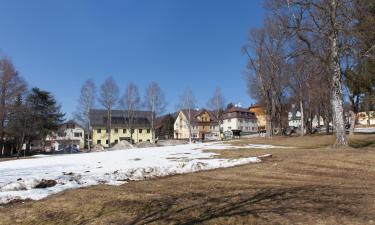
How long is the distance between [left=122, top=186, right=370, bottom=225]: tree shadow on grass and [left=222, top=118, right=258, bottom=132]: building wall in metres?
89.5

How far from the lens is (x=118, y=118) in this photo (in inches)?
3137

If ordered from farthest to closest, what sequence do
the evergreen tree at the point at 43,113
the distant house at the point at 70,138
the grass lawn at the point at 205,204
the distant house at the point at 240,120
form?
the distant house at the point at 240,120, the distant house at the point at 70,138, the evergreen tree at the point at 43,113, the grass lawn at the point at 205,204

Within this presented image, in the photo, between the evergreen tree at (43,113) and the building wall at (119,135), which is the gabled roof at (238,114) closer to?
the building wall at (119,135)

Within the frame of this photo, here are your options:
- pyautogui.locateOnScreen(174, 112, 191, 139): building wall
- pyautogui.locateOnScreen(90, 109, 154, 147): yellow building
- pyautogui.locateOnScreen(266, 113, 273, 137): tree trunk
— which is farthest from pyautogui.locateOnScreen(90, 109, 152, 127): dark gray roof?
pyautogui.locateOnScreen(266, 113, 273, 137): tree trunk

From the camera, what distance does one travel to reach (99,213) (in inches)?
241

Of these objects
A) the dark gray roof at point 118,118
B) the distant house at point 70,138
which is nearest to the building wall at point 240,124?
the dark gray roof at point 118,118

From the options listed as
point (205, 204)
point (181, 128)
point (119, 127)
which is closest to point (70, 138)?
point (119, 127)

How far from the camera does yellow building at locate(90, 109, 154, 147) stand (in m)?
77.1

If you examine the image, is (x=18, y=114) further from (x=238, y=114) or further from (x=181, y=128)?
(x=238, y=114)

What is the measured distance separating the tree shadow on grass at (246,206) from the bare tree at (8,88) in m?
39.2

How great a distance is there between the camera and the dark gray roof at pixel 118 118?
76.4 metres

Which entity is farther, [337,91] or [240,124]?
[240,124]

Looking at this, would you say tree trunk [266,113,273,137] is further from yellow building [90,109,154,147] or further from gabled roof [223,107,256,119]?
gabled roof [223,107,256,119]

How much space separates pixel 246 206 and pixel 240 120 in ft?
306
